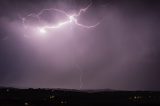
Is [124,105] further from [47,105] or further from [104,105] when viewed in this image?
[47,105]

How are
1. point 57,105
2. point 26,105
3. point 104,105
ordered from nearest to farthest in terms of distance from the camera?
point 26,105, point 57,105, point 104,105

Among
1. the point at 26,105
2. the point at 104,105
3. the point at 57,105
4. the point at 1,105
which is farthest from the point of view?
the point at 104,105

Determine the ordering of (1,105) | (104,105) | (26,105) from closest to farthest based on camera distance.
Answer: (1,105)
(26,105)
(104,105)

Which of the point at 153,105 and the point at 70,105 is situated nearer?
the point at 70,105

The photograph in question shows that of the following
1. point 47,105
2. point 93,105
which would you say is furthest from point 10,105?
point 93,105

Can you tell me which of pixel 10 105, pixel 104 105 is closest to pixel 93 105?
pixel 104 105

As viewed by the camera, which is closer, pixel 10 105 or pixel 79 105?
pixel 10 105

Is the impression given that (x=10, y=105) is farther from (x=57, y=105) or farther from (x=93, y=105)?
(x=93, y=105)
